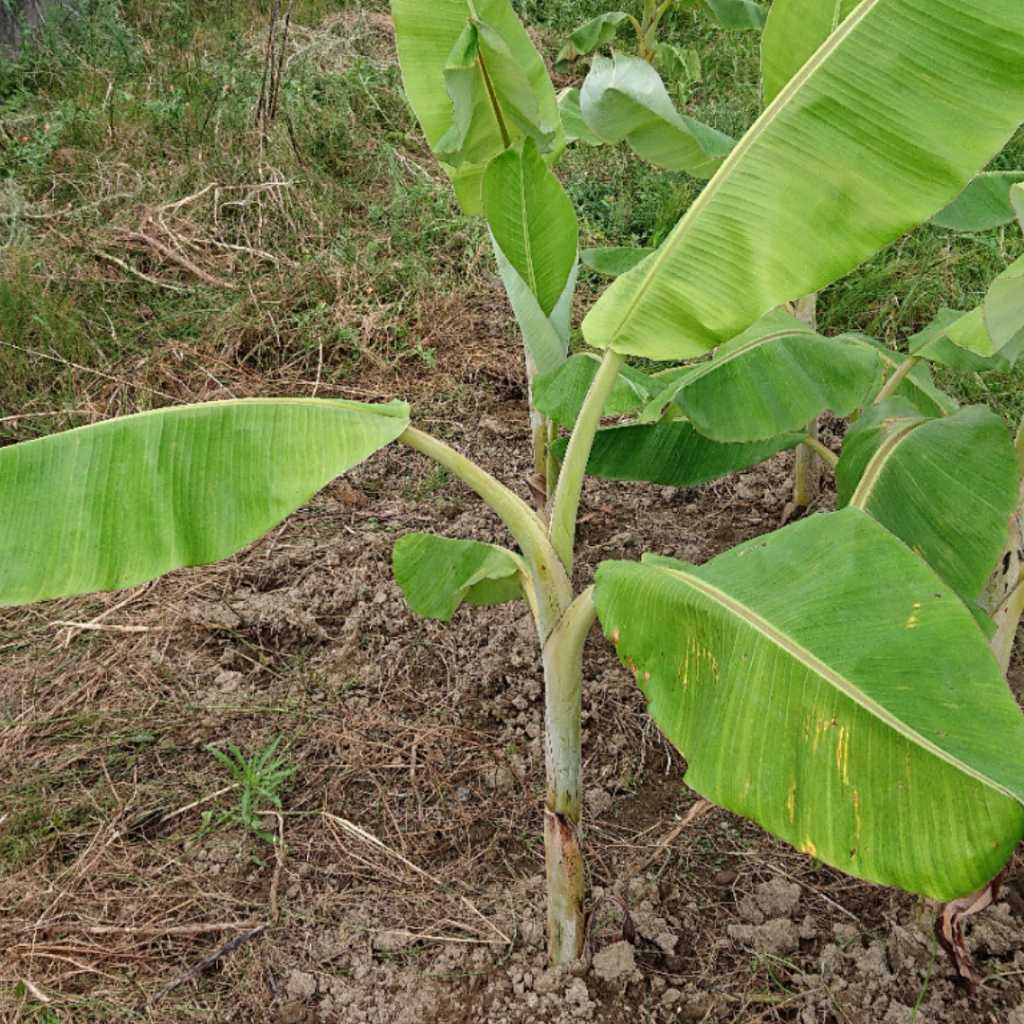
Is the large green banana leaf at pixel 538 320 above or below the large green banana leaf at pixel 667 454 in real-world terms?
above

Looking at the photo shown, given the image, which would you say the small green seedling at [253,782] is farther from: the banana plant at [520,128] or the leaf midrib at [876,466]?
the leaf midrib at [876,466]

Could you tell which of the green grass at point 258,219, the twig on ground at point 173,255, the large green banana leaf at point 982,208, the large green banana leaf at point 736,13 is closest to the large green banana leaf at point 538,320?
the large green banana leaf at point 982,208

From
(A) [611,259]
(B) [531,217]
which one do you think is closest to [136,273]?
(A) [611,259]

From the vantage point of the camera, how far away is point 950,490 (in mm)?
1408

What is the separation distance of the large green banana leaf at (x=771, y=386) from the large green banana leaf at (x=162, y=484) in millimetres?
609

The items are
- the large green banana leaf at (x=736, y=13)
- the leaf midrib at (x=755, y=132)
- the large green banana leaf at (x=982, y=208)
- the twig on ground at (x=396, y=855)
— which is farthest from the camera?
the large green banana leaf at (x=736, y=13)

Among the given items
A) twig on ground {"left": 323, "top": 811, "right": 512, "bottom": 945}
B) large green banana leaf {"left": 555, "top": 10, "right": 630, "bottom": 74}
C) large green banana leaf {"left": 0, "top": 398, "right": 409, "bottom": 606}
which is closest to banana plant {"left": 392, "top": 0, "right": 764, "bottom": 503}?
large green banana leaf {"left": 0, "top": 398, "right": 409, "bottom": 606}

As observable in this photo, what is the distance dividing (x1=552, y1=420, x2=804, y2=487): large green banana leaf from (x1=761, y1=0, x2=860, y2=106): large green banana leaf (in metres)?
0.62

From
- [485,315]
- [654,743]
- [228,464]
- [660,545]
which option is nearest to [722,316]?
[228,464]

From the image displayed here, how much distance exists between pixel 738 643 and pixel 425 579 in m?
0.67

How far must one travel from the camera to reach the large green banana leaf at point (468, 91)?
5.14ft

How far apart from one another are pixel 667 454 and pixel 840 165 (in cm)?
68

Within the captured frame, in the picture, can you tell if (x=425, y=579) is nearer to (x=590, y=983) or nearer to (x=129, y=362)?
(x=590, y=983)

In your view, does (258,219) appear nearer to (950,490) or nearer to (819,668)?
(950,490)
